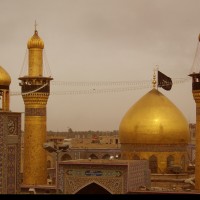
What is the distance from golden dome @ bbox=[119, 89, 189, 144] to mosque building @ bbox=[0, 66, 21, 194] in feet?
13.9

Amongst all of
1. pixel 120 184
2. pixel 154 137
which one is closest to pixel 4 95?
pixel 120 184

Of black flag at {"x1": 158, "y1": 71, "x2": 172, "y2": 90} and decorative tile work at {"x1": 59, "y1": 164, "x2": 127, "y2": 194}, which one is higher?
black flag at {"x1": 158, "y1": 71, "x2": 172, "y2": 90}

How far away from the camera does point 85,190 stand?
12234 millimetres

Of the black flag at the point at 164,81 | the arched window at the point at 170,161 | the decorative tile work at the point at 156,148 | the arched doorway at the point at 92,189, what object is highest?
the black flag at the point at 164,81

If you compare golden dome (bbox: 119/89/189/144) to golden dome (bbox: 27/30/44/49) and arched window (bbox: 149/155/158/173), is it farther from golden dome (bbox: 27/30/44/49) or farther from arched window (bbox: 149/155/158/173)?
golden dome (bbox: 27/30/44/49)

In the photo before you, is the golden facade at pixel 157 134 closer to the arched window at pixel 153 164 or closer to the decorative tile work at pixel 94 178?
the arched window at pixel 153 164

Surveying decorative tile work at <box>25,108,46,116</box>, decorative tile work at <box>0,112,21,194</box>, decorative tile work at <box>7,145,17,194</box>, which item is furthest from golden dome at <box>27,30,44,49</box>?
decorative tile work at <box>7,145,17,194</box>

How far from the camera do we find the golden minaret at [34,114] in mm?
14125

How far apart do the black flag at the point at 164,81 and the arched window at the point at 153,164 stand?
7.71 feet

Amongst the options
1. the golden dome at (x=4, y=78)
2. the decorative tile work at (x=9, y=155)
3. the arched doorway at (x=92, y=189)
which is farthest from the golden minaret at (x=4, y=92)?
the arched doorway at (x=92, y=189)

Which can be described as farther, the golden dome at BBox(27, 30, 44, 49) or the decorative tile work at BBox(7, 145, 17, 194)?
the golden dome at BBox(27, 30, 44, 49)

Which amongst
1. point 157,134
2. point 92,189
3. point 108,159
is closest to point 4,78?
point 92,189

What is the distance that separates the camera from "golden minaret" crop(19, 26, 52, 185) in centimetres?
1412

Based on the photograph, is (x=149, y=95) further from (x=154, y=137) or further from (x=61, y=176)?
(x=61, y=176)
